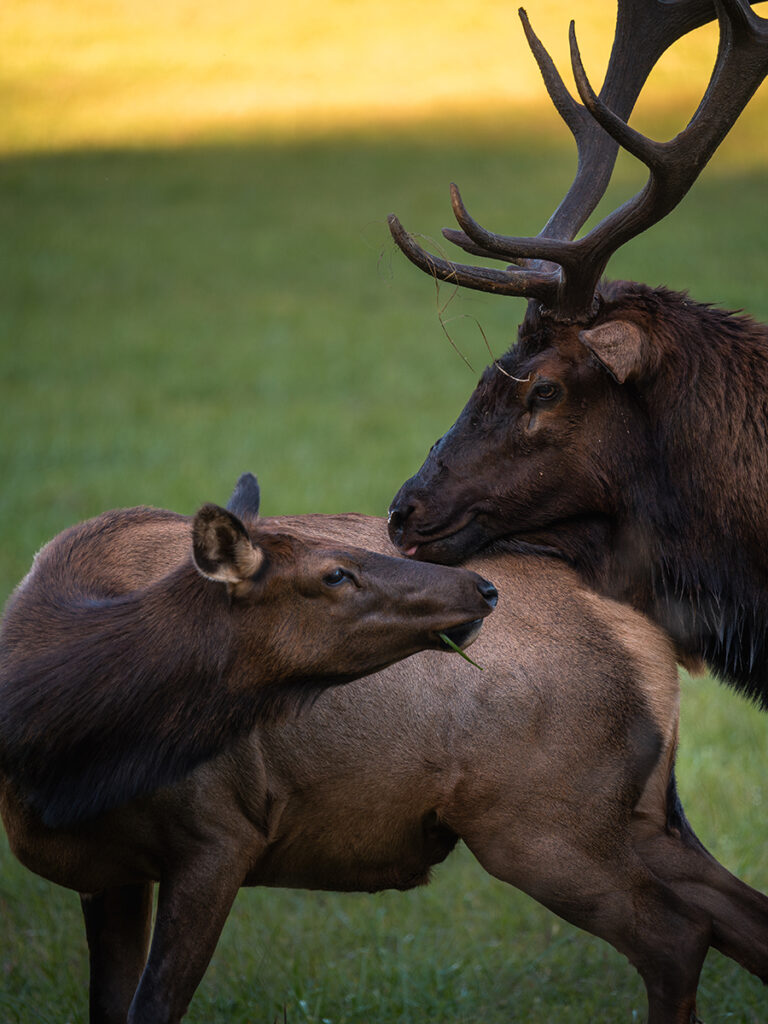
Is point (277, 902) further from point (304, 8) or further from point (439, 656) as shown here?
point (304, 8)

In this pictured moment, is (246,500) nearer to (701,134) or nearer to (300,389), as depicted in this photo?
(701,134)

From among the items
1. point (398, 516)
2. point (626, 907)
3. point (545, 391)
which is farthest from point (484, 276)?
point (626, 907)

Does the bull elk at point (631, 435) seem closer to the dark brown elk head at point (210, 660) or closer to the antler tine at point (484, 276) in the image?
the antler tine at point (484, 276)

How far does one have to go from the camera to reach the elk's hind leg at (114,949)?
432 centimetres

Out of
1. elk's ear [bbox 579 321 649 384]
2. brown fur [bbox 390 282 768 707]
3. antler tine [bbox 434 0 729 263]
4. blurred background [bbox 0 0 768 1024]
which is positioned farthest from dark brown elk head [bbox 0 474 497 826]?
antler tine [bbox 434 0 729 263]

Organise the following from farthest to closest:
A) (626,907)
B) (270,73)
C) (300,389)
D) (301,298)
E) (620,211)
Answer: (270,73) → (301,298) → (300,389) → (620,211) → (626,907)

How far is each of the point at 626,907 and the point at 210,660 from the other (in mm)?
1459

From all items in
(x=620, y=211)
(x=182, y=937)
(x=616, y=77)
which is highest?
(x=616, y=77)

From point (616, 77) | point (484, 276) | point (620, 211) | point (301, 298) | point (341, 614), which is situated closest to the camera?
point (341, 614)

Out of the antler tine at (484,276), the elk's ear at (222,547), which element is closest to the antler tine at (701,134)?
the antler tine at (484,276)

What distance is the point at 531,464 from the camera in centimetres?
422

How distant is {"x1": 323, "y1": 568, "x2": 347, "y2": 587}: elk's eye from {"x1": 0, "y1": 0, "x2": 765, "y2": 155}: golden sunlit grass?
18.0 meters

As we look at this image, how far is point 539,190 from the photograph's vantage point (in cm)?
2047

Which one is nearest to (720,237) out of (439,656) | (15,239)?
(15,239)
